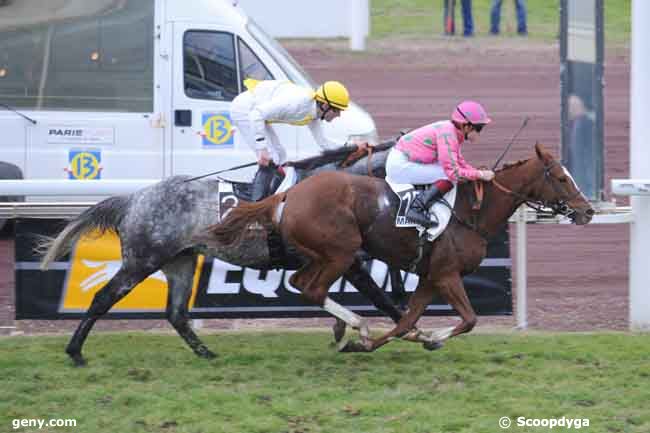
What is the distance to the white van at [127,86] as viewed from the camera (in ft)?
36.5

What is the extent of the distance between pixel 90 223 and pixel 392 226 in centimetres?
194

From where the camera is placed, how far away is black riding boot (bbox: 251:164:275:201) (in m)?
7.79

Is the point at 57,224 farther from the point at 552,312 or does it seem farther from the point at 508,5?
the point at 508,5

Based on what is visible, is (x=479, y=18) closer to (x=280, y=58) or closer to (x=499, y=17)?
(x=499, y=17)

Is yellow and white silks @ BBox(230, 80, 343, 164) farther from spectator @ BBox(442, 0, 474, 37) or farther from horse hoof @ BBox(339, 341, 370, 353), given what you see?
spectator @ BBox(442, 0, 474, 37)

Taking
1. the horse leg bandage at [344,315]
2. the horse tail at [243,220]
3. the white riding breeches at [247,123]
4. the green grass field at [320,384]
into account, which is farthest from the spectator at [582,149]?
the horse tail at [243,220]

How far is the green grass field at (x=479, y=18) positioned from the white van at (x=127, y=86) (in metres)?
12.0

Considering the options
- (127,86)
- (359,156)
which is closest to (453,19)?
(127,86)

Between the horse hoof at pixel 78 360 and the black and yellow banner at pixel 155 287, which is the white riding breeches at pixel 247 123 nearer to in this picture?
the black and yellow banner at pixel 155 287

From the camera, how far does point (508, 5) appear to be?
82.9 feet

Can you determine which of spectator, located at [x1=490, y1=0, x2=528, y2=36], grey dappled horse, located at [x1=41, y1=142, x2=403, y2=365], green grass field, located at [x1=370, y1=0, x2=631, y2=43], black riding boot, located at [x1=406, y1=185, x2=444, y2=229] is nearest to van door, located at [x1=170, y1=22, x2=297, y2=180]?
grey dappled horse, located at [x1=41, y1=142, x2=403, y2=365]

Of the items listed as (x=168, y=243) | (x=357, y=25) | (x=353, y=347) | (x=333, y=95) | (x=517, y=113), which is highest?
(x=357, y=25)

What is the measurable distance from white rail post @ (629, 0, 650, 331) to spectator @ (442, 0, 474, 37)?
14306 millimetres

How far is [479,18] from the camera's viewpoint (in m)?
24.1
